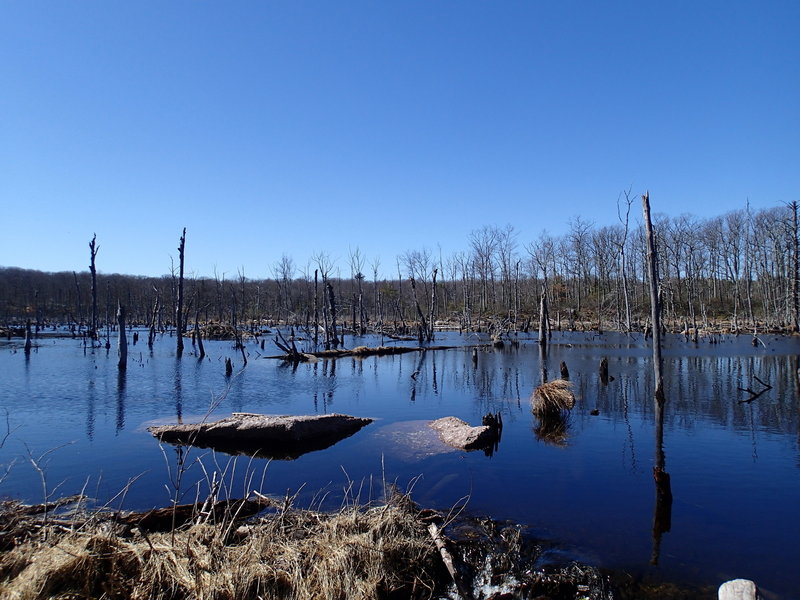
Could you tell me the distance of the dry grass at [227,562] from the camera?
4.50m

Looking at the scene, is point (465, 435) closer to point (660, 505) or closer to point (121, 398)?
point (660, 505)

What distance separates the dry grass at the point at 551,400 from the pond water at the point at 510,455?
487mm

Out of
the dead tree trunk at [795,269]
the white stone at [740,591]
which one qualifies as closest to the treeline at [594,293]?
the dead tree trunk at [795,269]

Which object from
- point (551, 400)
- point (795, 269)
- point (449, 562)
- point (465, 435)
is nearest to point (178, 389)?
point (465, 435)

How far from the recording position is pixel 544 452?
462 inches

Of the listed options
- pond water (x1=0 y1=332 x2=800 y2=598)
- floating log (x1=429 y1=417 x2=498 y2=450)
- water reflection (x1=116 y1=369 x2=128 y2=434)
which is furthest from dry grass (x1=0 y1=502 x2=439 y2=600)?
water reflection (x1=116 y1=369 x2=128 y2=434)

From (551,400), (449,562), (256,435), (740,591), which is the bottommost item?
(256,435)

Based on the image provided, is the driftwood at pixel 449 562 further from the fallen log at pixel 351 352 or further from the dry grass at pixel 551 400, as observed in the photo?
the fallen log at pixel 351 352

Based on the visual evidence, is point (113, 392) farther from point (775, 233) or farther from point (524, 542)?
point (775, 233)

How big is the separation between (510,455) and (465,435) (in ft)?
4.06

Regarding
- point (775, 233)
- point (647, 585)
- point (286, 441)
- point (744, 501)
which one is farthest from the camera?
point (775, 233)

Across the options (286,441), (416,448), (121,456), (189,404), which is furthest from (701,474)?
(189,404)

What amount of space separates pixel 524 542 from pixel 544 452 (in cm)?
514

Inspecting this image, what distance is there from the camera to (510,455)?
11.5 metres
